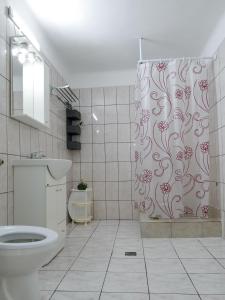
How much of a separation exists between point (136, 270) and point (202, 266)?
→ 1.68ft

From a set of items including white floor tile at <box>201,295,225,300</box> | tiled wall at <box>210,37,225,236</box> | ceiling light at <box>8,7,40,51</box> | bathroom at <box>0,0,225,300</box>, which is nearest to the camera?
white floor tile at <box>201,295,225,300</box>

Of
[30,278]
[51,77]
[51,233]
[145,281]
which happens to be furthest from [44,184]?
[51,77]

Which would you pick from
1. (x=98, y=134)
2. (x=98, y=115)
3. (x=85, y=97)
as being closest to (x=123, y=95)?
(x=98, y=115)

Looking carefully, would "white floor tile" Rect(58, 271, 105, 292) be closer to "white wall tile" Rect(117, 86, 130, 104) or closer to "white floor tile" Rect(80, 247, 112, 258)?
"white floor tile" Rect(80, 247, 112, 258)

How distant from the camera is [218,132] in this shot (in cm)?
306

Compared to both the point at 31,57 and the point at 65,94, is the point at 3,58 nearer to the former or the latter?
the point at 31,57

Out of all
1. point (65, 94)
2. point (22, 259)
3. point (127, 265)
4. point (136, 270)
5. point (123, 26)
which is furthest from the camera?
point (65, 94)

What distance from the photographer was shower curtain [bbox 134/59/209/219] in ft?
9.85

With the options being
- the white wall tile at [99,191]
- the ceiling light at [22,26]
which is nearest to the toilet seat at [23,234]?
the ceiling light at [22,26]

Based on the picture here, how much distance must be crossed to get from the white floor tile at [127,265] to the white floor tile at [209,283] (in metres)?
0.39

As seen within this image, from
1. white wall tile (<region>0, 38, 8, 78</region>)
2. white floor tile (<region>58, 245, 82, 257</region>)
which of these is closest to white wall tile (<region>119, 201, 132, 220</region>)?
white floor tile (<region>58, 245, 82, 257</region>)

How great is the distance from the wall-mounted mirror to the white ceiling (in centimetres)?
44

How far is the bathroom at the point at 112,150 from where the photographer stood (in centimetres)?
182

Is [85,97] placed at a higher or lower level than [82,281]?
higher
